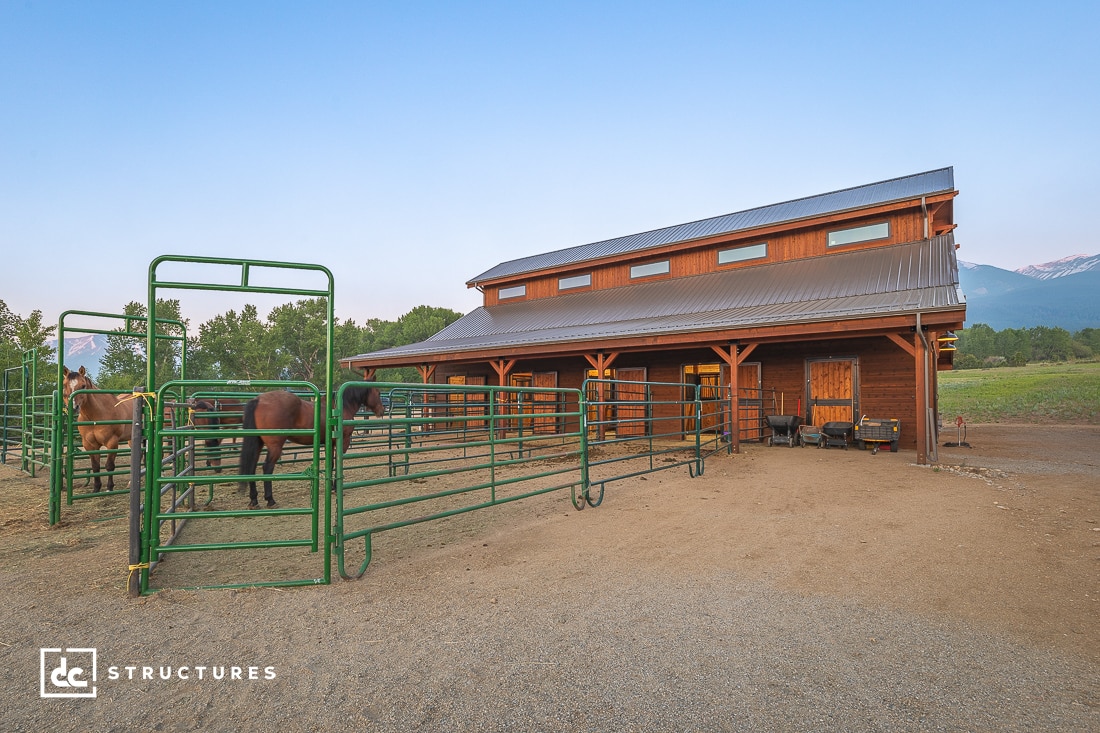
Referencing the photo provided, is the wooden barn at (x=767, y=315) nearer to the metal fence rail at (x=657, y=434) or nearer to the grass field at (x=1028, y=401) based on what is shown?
the metal fence rail at (x=657, y=434)

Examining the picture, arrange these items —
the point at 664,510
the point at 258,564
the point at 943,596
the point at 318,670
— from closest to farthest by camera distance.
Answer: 1. the point at 318,670
2. the point at 943,596
3. the point at 258,564
4. the point at 664,510

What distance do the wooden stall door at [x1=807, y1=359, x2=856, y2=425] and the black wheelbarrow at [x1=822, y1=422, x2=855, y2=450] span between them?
99 cm

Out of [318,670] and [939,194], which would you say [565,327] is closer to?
[939,194]

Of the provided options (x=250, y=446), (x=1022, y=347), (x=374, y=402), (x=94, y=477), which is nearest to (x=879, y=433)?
(x=374, y=402)

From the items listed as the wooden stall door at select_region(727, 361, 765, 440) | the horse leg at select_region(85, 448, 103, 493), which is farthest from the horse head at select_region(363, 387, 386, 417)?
the wooden stall door at select_region(727, 361, 765, 440)

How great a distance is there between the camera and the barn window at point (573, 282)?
2061 cm

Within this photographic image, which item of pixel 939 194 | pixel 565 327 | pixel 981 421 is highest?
pixel 939 194

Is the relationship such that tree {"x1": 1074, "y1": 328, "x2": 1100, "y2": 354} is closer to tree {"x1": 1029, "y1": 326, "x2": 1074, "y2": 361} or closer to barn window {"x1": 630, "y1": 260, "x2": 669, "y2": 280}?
tree {"x1": 1029, "y1": 326, "x2": 1074, "y2": 361}

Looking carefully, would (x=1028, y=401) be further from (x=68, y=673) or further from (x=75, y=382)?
(x=75, y=382)

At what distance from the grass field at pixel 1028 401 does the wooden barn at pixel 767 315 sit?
939 centimetres

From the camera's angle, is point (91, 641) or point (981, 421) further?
point (981, 421)

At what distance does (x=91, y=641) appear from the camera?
2934 millimetres

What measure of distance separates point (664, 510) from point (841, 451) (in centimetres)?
735

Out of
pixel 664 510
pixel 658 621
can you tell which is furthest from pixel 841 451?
pixel 658 621
